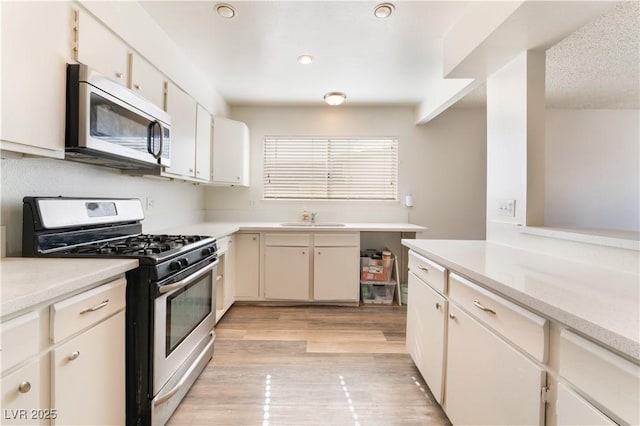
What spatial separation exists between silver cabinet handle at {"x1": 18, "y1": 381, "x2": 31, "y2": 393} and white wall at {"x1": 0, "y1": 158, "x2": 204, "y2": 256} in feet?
2.63

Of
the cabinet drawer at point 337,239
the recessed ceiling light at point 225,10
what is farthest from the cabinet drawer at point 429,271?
the recessed ceiling light at point 225,10

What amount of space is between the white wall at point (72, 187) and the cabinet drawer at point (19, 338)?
2.42 feet

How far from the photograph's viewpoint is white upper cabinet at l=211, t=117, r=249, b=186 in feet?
10.2

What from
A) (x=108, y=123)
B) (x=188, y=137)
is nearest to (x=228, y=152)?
(x=188, y=137)

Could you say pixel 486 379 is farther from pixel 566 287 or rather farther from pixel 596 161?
pixel 596 161

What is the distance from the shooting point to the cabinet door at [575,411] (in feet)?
2.21

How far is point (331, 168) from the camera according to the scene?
12.6 ft

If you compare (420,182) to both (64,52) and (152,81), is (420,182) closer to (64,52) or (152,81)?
(152,81)

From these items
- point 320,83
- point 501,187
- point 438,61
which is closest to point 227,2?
point 320,83

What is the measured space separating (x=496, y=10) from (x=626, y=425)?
1.85 m

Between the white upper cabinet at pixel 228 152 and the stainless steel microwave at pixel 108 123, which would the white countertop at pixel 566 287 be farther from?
the white upper cabinet at pixel 228 152

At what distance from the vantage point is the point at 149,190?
2.39m

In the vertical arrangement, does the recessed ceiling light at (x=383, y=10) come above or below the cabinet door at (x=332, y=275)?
above

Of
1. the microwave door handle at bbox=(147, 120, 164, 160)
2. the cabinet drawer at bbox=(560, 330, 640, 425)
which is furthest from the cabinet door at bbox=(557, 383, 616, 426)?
the microwave door handle at bbox=(147, 120, 164, 160)
